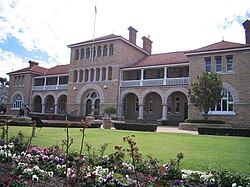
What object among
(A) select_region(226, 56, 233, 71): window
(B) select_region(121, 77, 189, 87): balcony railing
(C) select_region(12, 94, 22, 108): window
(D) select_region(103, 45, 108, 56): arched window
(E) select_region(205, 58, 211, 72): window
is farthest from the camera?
(C) select_region(12, 94, 22, 108): window

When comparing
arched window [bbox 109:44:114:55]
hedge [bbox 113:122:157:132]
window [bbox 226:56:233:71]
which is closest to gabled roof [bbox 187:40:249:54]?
window [bbox 226:56:233:71]

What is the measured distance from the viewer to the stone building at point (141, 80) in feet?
83.1

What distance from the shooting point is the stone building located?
25.3m

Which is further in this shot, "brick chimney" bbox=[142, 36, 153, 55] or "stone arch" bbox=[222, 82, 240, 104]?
"brick chimney" bbox=[142, 36, 153, 55]

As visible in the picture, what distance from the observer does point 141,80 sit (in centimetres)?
3300

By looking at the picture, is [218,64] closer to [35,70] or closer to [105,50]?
[105,50]

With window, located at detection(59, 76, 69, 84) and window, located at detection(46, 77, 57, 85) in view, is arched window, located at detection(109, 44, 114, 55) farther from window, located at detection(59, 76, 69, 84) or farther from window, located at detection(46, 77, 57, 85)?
window, located at detection(46, 77, 57, 85)

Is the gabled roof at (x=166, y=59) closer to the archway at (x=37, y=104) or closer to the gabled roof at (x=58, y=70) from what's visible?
the gabled roof at (x=58, y=70)

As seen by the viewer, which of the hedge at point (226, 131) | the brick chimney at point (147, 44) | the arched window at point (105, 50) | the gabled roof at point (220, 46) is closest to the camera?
the hedge at point (226, 131)

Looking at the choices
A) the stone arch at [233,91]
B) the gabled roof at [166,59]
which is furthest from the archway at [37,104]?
the stone arch at [233,91]

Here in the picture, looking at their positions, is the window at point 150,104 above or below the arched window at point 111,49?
below

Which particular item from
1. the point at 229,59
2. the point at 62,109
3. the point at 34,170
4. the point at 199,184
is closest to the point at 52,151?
the point at 34,170

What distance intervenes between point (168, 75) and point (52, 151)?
2812 cm

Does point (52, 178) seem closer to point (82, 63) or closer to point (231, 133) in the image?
point (231, 133)
